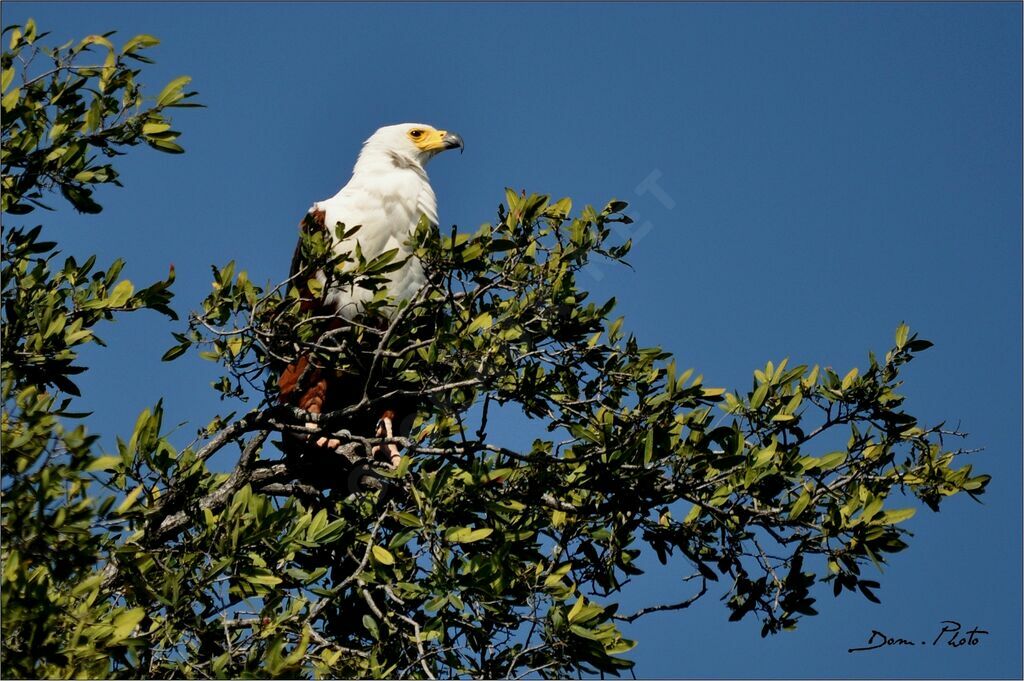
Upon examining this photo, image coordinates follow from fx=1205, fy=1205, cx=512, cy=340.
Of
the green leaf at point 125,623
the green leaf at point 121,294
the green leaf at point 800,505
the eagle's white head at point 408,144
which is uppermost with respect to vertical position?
the eagle's white head at point 408,144

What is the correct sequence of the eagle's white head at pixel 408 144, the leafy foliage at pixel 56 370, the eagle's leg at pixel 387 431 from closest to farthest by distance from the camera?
1. the leafy foliage at pixel 56 370
2. the eagle's leg at pixel 387 431
3. the eagle's white head at pixel 408 144

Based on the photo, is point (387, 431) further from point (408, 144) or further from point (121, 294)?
point (408, 144)

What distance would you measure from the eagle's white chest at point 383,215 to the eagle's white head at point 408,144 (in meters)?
0.19

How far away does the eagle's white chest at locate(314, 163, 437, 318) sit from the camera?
562 cm

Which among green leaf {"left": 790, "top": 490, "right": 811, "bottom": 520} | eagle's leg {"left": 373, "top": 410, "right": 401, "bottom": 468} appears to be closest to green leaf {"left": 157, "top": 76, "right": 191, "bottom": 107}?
eagle's leg {"left": 373, "top": 410, "right": 401, "bottom": 468}

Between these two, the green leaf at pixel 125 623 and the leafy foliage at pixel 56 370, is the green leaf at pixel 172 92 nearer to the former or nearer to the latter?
the leafy foliage at pixel 56 370

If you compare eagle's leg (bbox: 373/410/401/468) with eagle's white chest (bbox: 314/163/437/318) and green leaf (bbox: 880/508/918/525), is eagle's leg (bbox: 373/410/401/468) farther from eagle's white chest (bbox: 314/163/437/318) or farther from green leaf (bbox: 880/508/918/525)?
green leaf (bbox: 880/508/918/525)

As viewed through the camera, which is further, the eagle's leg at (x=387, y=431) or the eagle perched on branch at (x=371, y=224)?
the eagle perched on branch at (x=371, y=224)

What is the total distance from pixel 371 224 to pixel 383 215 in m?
0.09

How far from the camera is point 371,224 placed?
5.79 metres

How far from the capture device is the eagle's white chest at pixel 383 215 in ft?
18.5

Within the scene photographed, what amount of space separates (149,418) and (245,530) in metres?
0.48

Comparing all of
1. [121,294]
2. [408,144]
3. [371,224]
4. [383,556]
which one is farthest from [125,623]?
[408,144]

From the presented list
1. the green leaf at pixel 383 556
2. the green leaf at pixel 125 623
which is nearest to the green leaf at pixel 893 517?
the green leaf at pixel 383 556
